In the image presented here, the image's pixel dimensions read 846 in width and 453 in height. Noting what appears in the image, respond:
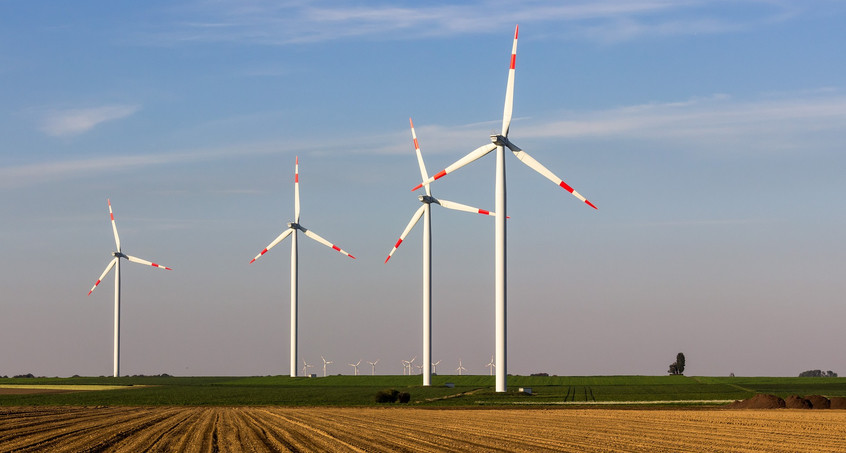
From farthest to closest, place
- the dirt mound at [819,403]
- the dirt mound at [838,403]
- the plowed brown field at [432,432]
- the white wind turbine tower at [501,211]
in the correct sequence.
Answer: the white wind turbine tower at [501,211]
the dirt mound at [819,403]
the dirt mound at [838,403]
the plowed brown field at [432,432]

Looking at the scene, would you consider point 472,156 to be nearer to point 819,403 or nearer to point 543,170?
point 543,170

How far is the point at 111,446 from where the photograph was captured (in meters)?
43.8

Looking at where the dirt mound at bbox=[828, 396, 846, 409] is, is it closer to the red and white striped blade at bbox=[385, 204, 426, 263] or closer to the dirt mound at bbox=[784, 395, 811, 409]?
the dirt mound at bbox=[784, 395, 811, 409]

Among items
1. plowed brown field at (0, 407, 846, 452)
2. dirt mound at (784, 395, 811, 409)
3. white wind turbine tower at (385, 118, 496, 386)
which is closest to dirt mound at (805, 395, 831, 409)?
dirt mound at (784, 395, 811, 409)

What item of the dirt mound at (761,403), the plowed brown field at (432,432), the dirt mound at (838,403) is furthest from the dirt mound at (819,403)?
the plowed brown field at (432,432)

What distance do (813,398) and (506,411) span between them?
27.5m

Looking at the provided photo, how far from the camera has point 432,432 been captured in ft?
168

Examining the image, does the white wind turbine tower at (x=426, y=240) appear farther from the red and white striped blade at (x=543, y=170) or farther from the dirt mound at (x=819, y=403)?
the dirt mound at (x=819, y=403)

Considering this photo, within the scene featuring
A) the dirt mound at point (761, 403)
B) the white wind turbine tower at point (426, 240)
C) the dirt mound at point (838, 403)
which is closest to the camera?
the dirt mound at point (761, 403)

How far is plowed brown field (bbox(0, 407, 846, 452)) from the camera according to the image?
139ft

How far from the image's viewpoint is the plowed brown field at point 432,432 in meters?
42.2

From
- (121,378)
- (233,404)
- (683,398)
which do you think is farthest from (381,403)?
(121,378)

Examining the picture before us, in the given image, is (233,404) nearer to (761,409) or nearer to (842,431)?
(761,409)

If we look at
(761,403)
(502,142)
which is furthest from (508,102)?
(761,403)
